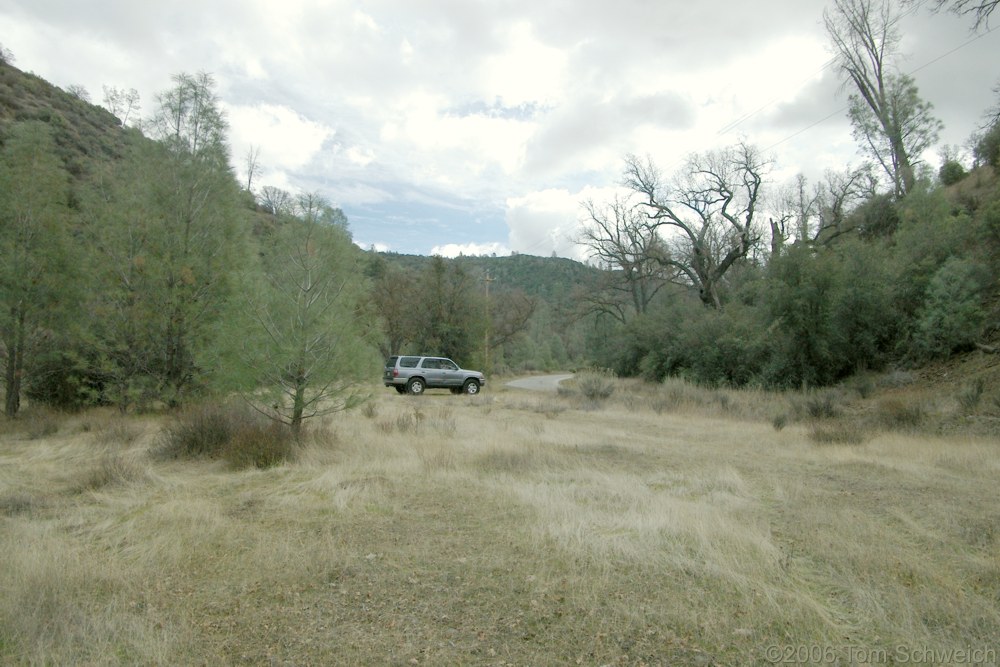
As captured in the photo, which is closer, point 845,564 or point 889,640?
point 889,640

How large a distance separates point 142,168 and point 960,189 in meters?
37.5

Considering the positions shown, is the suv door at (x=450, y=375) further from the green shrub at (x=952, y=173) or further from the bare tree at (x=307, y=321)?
the green shrub at (x=952, y=173)

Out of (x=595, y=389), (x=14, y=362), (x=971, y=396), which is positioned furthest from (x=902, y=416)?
(x=14, y=362)

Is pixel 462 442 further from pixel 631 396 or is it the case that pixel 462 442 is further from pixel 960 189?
pixel 960 189

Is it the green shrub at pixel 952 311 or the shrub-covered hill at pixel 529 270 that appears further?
the shrub-covered hill at pixel 529 270

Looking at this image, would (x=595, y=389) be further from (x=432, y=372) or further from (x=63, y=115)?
(x=63, y=115)

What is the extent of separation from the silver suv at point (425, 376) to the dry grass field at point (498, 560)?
17467mm

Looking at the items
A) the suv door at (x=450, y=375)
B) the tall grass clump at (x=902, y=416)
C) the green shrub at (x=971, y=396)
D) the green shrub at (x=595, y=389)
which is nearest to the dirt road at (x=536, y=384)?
the green shrub at (x=595, y=389)

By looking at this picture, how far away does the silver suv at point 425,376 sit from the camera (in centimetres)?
2656

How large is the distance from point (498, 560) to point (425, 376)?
22831mm

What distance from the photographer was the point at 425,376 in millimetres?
27109

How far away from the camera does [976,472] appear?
7.95m

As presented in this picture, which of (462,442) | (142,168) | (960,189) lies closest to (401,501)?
(462,442)

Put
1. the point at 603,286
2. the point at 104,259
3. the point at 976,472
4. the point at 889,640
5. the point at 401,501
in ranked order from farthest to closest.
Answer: the point at 603,286, the point at 104,259, the point at 976,472, the point at 401,501, the point at 889,640
